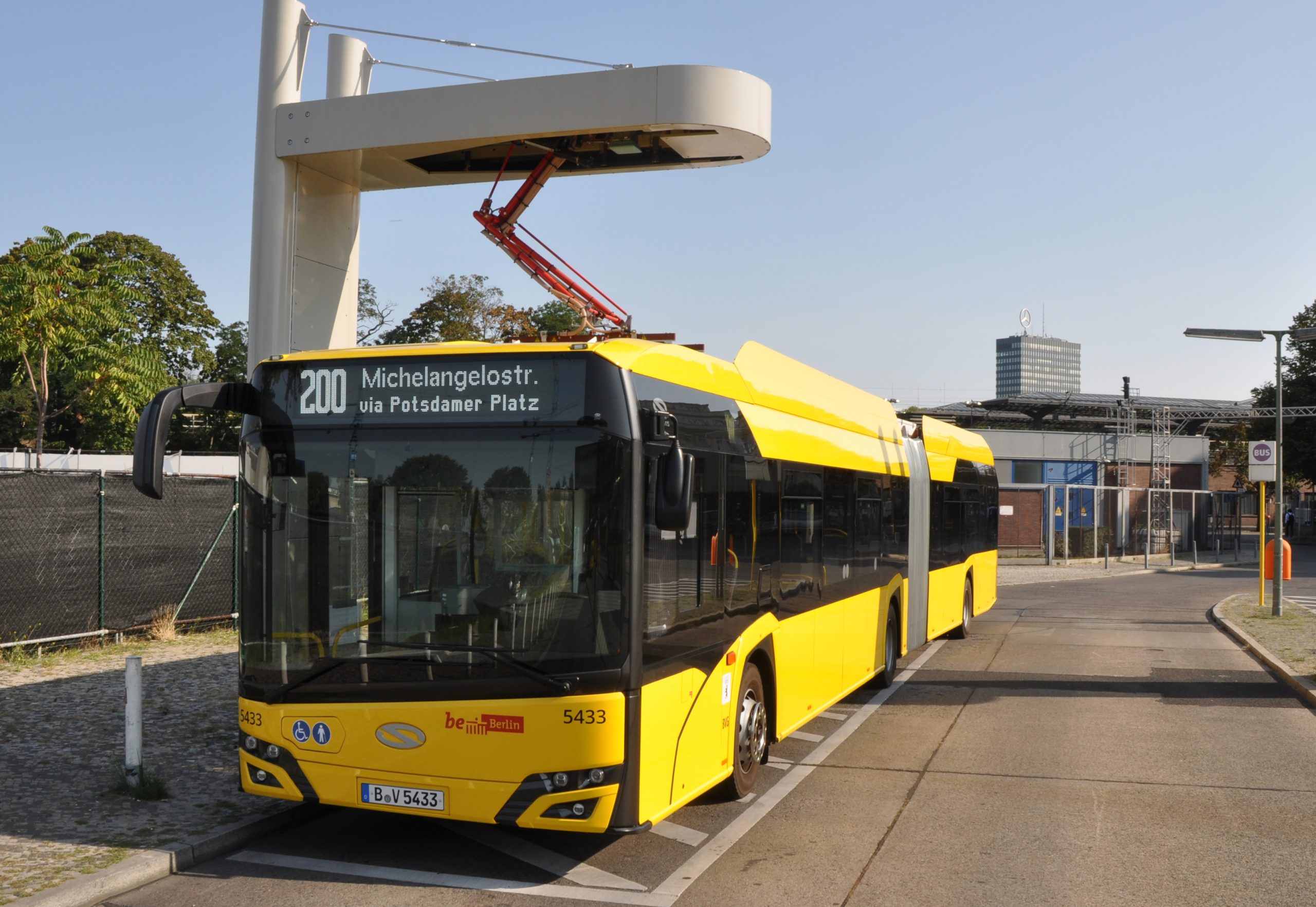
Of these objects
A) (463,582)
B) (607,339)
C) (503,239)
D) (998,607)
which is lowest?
(998,607)

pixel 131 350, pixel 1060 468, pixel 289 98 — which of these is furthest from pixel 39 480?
pixel 1060 468

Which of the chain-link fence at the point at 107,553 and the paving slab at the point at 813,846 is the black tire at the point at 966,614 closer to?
the paving slab at the point at 813,846

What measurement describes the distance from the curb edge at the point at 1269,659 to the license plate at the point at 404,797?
31.2 feet

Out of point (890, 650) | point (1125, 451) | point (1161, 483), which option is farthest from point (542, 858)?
point (1125, 451)

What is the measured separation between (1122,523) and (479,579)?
1621 inches

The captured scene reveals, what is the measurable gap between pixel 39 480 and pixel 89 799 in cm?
644

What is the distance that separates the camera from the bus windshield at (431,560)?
229 inches

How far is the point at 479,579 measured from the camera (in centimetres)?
583

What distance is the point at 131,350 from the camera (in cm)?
2691

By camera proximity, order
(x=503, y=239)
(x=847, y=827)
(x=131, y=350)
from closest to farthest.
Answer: (x=847, y=827) → (x=503, y=239) → (x=131, y=350)

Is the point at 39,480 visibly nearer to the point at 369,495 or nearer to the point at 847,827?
the point at 369,495

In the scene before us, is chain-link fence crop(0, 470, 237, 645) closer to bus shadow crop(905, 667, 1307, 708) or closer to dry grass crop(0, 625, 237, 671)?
dry grass crop(0, 625, 237, 671)

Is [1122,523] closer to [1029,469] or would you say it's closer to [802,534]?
[1029,469]

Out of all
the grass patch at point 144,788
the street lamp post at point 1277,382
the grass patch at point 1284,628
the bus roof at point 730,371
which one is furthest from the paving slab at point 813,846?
the street lamp post at point 1277,382
